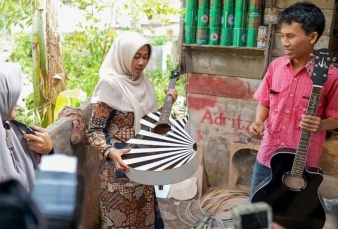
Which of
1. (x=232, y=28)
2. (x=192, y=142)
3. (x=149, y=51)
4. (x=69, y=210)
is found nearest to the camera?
(x=69, y=210)

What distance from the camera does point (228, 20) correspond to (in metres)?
3.62

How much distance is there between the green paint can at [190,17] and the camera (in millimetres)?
3725

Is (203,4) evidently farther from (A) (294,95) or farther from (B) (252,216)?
(B) (252,216)

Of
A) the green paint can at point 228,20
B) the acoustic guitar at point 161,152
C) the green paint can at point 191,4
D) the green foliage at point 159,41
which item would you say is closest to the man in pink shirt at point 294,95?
the acoustic guitar at point 161,152

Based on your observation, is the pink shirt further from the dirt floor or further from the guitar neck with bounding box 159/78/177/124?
the dirt floor

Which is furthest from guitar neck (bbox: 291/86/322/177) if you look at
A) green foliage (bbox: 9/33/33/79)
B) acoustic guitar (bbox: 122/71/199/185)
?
green foliage (bbox: 9/33/33/79)

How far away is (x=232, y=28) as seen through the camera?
3.65 metres

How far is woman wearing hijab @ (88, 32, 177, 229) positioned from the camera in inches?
92.7

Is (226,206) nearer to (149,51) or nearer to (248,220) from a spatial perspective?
(149,51)

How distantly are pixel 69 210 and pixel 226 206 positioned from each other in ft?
9.56

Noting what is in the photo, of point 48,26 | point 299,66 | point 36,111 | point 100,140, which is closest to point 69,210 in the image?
point 100,140

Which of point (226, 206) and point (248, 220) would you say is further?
point (226, 206)

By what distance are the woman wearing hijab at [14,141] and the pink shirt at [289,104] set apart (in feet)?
4.34

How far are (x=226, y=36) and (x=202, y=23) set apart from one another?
255 millimetres
